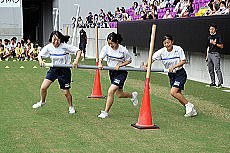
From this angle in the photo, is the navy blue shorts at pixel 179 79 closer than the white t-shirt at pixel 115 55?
No

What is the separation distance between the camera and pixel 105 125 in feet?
26.3

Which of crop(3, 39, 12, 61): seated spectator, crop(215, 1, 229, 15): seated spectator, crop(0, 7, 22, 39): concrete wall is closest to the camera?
crop(215, 1, 229, 15): seated spectator

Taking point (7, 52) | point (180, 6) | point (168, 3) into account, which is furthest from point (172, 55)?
point (7, 52)

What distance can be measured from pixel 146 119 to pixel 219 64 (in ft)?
21.1

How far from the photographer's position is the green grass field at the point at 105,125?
6.50 meters

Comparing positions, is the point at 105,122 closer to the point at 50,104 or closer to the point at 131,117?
the point at 131,117

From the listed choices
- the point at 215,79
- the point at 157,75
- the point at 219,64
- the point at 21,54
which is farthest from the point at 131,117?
the point at 21,54

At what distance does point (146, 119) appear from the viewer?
7.76 meters

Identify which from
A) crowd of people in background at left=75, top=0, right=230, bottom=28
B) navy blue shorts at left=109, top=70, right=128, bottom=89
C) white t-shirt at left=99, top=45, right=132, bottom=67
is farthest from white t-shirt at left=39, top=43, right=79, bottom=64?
crowd of people in background at left=75, top=0, right=230, bottom=28

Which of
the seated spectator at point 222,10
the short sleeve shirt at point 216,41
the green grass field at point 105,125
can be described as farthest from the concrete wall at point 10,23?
the short sleeve shirt at point 216,41

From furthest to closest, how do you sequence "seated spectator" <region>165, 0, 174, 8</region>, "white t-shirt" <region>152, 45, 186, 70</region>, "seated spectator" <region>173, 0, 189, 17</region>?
1. "seated spectator" <region>165, 0, 174, 8</region>
2. "seated spectator" <region>173, 0, 189, 17</region>
3. "white t-shirt" <region>152, 45, 186, 70</region>

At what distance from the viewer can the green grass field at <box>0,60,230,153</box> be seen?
21.3ft

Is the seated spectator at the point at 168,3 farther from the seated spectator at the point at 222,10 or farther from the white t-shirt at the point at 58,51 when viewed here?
the white t-shirt at the point at 58,51

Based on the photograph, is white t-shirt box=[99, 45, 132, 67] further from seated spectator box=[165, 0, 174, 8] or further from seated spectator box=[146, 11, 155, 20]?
seated spectator box=[165, 0, 174, 8]
